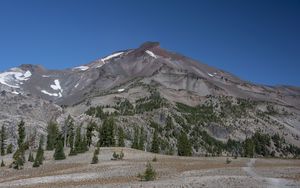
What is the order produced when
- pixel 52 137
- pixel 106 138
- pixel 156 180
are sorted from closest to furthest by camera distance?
pixel 156 180, pixel 106 138, pixel 52 137

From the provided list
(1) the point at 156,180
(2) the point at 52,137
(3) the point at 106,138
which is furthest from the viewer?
(2) the point at 52,137

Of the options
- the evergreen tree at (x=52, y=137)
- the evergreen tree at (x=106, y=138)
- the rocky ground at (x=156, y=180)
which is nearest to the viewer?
the rocky ground at (x=156, y=180)

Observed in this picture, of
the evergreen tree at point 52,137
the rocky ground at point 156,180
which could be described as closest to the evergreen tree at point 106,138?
the evergreen tree at point 52,137

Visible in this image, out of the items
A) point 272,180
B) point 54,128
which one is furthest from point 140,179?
point 54,128

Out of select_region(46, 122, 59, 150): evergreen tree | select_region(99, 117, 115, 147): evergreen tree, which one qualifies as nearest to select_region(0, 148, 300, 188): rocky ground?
select_region(99, 117, 115, 147): evergreen tree

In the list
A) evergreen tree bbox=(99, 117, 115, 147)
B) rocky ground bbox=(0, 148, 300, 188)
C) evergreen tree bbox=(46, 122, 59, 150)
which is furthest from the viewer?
evergreen tree bbox=(99, 117, 115, 147)

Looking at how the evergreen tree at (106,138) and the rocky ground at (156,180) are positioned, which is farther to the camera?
the evergreen tree at (106,138)

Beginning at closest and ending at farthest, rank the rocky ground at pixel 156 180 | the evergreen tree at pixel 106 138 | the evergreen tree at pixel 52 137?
the rocky ground at pixel 156 180, the evergreen tree at pixel 52 137, the evergreen tree at pixel 106 138

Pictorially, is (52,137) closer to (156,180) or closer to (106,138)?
(106,138)

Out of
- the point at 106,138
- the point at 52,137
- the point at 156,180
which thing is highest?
the point at 106,138

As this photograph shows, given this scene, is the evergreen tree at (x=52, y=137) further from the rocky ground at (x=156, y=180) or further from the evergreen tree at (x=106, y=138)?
the rocky ground at (x=156, y=180)

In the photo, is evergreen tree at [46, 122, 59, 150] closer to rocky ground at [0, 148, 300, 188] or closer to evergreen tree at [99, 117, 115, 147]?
evergreen tree at [99, 117, 115, 147]

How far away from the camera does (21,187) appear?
5419 cm

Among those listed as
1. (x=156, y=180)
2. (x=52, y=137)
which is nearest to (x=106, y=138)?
(x=52, y=137)
